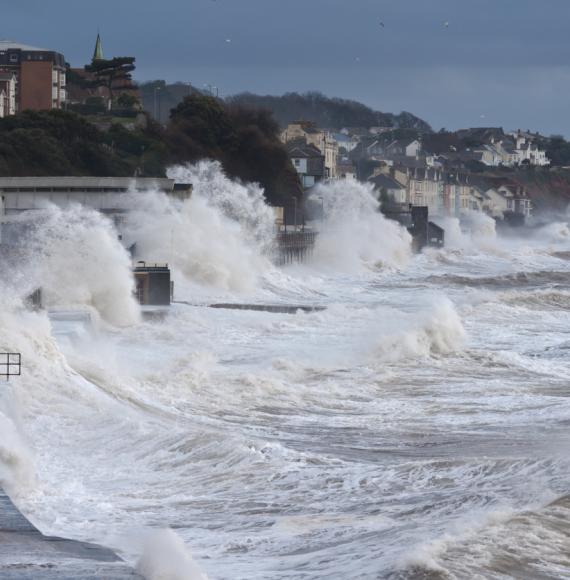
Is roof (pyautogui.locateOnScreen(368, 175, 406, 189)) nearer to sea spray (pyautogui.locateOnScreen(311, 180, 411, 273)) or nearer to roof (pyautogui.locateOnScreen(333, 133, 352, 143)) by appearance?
sea spray (pyautogui.locateOnScreen(311, 180, 411, 273))

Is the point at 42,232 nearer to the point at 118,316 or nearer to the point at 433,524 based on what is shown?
the point at 118,316

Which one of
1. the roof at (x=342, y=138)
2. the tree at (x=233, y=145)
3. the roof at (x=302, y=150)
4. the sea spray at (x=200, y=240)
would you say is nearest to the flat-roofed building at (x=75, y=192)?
the sea spray at (x=200, y=240)

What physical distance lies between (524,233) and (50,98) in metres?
39.7

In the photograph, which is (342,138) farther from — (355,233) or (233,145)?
(355,233)

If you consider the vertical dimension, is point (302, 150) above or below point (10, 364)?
above

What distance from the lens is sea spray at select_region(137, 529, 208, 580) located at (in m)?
10.5

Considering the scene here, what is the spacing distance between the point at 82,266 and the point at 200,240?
489 inches

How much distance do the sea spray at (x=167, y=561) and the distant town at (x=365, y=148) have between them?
47.8 metres

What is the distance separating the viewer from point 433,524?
41.8 feet

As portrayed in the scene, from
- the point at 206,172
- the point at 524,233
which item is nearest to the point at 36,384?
the point at 206,172

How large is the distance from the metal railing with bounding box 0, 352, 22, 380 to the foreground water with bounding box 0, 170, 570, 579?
0.63 ft

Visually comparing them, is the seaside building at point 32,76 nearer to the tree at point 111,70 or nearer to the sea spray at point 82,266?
the tree at point 111,70

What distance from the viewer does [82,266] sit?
31.0m

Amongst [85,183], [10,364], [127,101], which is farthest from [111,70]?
[10,364]
